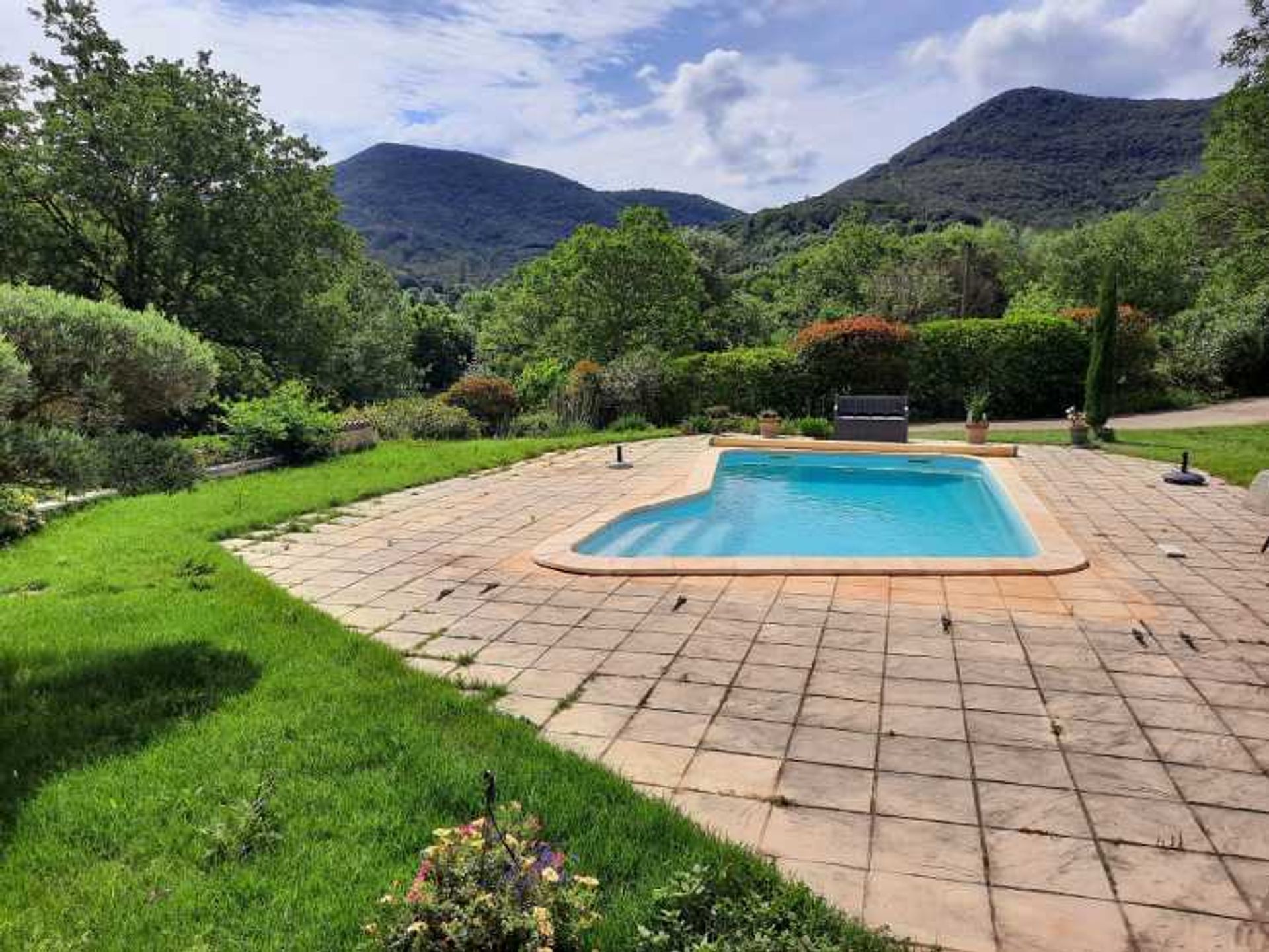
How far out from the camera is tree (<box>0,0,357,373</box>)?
16172 mm

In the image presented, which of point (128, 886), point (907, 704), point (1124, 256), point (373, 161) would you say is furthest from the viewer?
point (373, 161)

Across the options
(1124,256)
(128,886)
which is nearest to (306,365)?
(128,886)

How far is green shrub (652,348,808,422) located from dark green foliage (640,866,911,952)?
15.5m

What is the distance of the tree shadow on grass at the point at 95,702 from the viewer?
126 inches

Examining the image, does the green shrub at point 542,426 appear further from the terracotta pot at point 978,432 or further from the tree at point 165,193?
the terracotta pot at point 978,432

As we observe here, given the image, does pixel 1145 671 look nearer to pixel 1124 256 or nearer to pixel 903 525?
pixel 903 525

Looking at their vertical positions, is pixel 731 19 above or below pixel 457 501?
above

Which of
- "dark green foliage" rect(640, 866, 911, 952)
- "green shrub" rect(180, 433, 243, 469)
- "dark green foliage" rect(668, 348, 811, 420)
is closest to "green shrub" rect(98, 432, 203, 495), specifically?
"dark green foliage" rect(640, 866, 911, 952)

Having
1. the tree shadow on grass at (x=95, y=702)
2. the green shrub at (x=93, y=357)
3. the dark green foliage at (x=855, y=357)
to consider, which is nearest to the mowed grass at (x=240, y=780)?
the tree shadow on grass at (x=95, y=702)

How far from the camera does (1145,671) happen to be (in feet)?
13.6

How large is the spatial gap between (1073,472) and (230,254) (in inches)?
705

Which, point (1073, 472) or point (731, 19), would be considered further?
point (731, 19)

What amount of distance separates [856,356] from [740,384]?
2.65m

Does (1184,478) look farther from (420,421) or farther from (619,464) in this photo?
(420,421)
